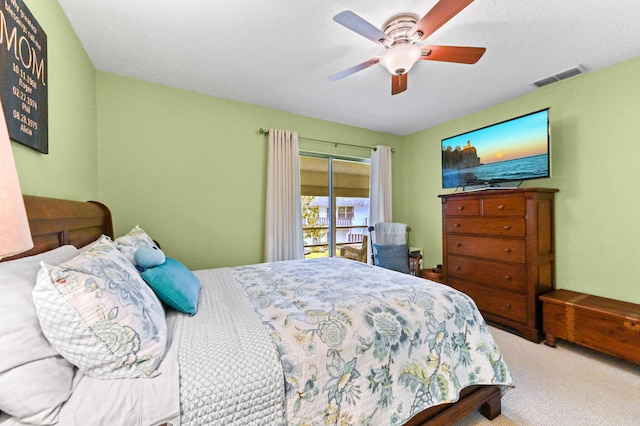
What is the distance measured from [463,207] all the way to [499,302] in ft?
3.53

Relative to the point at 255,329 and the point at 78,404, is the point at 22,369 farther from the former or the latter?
the point at 255,329

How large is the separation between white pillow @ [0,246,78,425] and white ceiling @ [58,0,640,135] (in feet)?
5.94

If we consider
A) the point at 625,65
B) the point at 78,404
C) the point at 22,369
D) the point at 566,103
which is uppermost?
the point at 625,65

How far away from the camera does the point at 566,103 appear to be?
266 centimetres

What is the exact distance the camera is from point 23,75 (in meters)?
1.24

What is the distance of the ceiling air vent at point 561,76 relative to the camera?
2416 millimetres

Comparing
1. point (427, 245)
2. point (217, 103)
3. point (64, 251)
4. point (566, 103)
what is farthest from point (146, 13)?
point (427, 245)

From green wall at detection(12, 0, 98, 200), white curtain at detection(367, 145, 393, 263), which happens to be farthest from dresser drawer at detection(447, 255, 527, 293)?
green wall at detection(12, 0, 98, 200)

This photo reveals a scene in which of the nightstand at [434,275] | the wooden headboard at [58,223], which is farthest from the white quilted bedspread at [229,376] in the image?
the nightstand at [434,275]

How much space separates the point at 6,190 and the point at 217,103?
2.90 metres

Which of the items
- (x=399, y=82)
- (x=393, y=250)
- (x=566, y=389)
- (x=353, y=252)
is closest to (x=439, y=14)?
(x=399, y=82)

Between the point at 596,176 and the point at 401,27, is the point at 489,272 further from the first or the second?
the point at 401,27

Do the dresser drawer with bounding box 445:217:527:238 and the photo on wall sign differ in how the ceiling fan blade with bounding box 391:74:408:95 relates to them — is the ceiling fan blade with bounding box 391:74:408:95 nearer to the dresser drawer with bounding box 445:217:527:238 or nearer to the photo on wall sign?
the dresser drawer with bounding box 445:217:527:238

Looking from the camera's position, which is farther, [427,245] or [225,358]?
[427,245]
